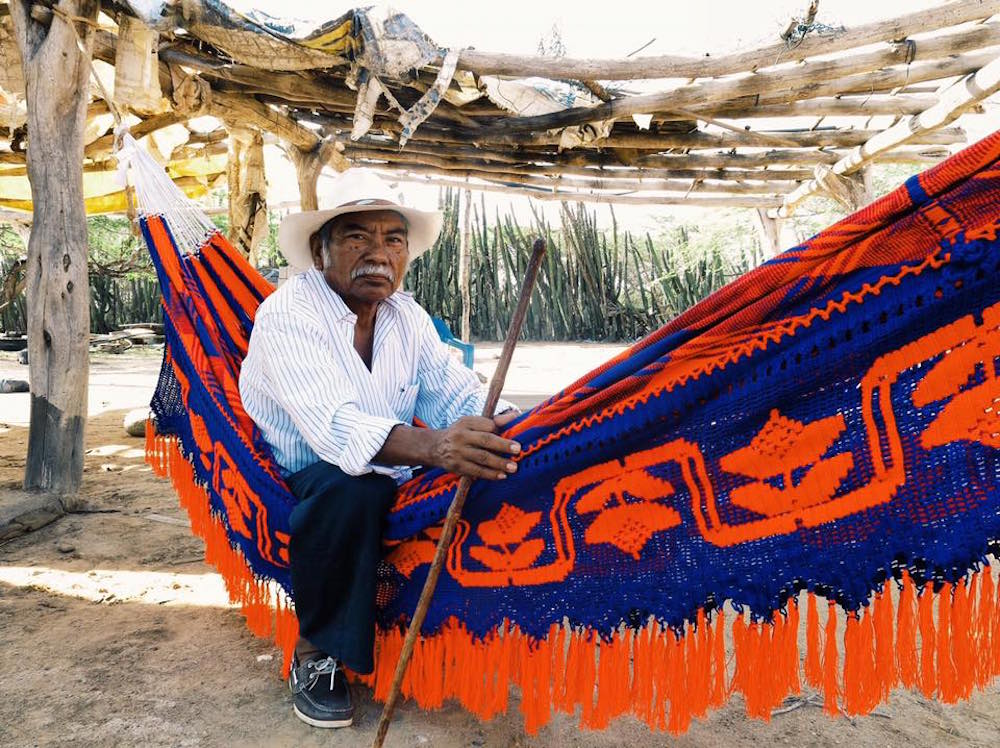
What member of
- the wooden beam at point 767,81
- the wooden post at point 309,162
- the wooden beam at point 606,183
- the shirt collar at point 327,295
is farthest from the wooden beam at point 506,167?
the shirt collar at point 327,295

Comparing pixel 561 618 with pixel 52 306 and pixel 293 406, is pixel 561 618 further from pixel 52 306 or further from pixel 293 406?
pixel 52 306

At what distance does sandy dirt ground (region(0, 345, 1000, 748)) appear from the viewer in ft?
4.94

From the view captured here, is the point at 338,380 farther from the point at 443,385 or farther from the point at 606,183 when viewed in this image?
the point at 606,183

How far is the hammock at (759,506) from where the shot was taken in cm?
104

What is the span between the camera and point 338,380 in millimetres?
1534

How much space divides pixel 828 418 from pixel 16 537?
2.77 m

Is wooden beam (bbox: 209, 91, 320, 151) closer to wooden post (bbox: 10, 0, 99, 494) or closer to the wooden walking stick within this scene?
wooden post (bbox: 10, 0, 99, 494)

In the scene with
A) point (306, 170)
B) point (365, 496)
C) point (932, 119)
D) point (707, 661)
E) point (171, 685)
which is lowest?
point (171, 685)

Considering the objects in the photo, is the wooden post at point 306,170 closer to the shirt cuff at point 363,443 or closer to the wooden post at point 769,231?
the shirt cuff at point 363,443

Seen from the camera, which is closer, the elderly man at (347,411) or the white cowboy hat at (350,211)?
the elderly man at (347,411)

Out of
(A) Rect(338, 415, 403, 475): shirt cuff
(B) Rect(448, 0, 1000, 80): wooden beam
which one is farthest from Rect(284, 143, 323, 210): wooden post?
(A) Rect(338, 415, 403, 475): shirt cuff

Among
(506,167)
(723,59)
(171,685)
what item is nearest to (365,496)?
(171,685)

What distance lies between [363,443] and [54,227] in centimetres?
211

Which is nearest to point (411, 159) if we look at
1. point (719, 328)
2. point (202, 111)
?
point (202, 111)
